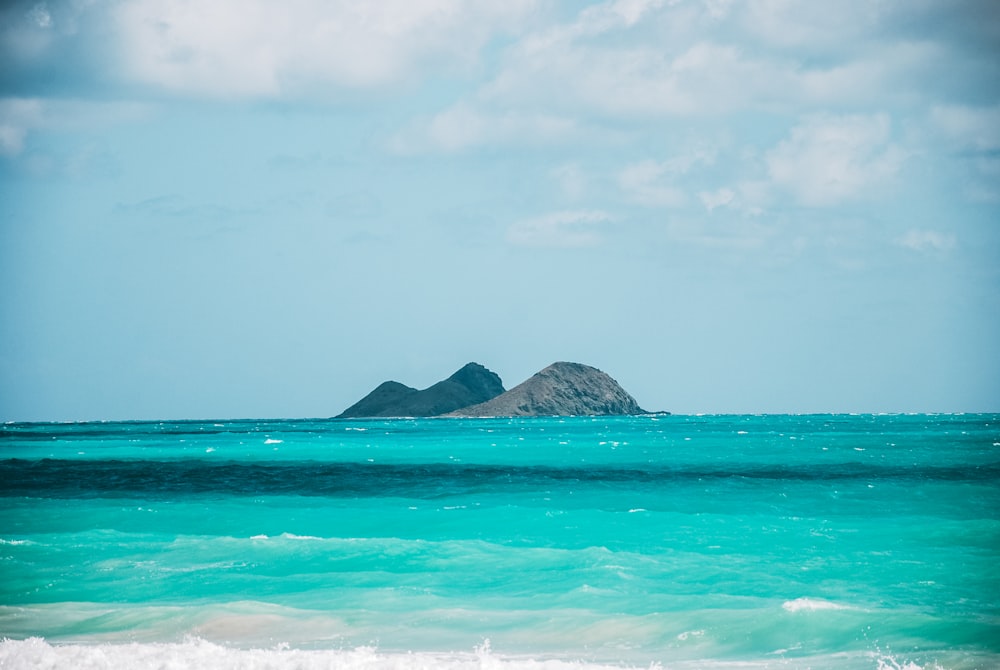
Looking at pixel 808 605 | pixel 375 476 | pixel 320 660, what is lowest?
pixel 808 605

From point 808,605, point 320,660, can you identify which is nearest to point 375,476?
point 808,605

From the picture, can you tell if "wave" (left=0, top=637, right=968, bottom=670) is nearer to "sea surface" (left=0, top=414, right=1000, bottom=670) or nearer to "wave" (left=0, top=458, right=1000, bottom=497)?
"sea surface" (left=0, top=414, right=1000, bottom=670)

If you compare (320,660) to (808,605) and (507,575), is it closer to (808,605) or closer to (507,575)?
(507,575)

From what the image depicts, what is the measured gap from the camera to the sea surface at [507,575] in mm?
14867

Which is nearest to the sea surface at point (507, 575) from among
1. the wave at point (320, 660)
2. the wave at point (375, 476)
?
A: the wave at point (320, 660)

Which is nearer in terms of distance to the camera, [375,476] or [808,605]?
[808,605]

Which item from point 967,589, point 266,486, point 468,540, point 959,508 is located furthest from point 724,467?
point 967,589

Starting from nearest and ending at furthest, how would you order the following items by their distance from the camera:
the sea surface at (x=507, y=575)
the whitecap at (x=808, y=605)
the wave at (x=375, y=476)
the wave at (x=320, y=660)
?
the wave at (x=320, y=660)
the sea surface at (x=507, y=575)
the whitecap at (x=808, y=605)
the wave at (x=375, y=476)

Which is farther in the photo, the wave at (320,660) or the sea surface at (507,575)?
the sea surface at (507,575)

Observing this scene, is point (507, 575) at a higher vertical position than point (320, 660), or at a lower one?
lower

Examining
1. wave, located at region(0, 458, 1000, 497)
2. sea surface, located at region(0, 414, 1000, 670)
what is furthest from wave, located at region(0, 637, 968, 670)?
wave, located at region(0, 458, 1000, 497)

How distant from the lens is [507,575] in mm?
20562

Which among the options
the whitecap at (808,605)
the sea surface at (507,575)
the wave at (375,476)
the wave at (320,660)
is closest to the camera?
the wave at (320,660)

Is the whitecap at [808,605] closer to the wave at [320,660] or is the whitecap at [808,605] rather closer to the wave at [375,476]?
the wave at [320,660]
